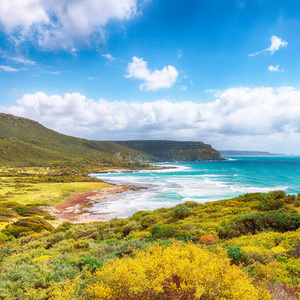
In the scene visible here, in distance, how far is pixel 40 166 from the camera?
4328 inches

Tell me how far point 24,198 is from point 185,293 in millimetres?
46379

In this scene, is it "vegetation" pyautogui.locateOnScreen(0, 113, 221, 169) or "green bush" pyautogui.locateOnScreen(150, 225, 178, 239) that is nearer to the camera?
"green bush" pyautogui.locateOnScreen(150, 225, 178, 239)

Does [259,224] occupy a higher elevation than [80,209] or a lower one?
higher

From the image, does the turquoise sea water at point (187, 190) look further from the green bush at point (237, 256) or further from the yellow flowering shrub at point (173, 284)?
the yellow flowering shrub at point (173, 284)

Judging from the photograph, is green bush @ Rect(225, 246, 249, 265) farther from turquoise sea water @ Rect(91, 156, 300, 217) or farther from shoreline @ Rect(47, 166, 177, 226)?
turquoise sea water @ Rect(91, 156, 300, 217)

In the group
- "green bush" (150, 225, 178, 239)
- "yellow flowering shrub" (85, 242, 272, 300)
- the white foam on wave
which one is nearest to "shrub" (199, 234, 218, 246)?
"green bush" (150, 225, 178, 239)

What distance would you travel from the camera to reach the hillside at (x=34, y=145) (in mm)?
114250

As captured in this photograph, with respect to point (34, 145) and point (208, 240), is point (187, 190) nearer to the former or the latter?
point (208, 240)

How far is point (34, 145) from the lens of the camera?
446 feet

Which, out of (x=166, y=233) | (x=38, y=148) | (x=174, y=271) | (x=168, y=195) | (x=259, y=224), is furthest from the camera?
(x=38, y=148)

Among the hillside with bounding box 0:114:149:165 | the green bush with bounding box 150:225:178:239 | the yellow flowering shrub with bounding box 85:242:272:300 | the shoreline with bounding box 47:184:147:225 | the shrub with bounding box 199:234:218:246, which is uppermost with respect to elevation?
the hillside with bounding box 0:114:149:165

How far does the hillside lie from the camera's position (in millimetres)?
114250

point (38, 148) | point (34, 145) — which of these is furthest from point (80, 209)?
point (34, 145)

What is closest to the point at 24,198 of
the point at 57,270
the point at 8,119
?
the point at 57,270
